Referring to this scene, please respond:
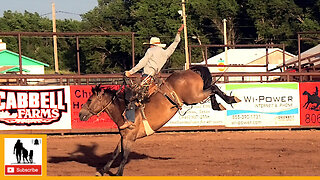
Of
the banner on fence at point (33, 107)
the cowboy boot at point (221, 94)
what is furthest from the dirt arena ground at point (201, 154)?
the cowboy boot at point (221, 94)

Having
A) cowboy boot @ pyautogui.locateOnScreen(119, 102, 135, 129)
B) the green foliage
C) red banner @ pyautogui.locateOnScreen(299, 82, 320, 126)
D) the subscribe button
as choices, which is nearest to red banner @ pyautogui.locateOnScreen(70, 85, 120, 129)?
red banner @ pyautogui.locateOnScreen(299, 82, 320, 126)

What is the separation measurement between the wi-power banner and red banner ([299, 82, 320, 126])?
0.47 feet

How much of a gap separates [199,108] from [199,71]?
6.45m

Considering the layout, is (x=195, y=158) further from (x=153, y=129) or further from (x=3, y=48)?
(x=3, y=48)

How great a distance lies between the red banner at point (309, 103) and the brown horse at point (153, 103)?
7.41m

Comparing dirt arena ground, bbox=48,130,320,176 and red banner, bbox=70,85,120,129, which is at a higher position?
red banner, bbox=70,85,120,129

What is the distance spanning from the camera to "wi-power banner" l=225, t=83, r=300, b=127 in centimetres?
1719

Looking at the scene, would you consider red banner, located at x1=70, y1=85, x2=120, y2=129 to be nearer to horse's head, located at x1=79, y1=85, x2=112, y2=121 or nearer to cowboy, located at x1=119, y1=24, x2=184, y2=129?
horse's head, located at x1=79, y1=85, x2=112, y2=121

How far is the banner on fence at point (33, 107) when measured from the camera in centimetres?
1675

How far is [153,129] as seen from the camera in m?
10.3

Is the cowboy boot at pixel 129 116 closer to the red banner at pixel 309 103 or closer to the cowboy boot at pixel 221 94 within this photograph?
the cowboy boot at pixel 221 94

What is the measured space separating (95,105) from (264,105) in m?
8.05

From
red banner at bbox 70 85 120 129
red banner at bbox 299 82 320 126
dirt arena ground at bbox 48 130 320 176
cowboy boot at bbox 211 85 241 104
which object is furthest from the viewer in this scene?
red banner at bbox 299 82 320 126

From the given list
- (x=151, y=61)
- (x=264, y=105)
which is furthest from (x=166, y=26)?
(x=151, y=61)
